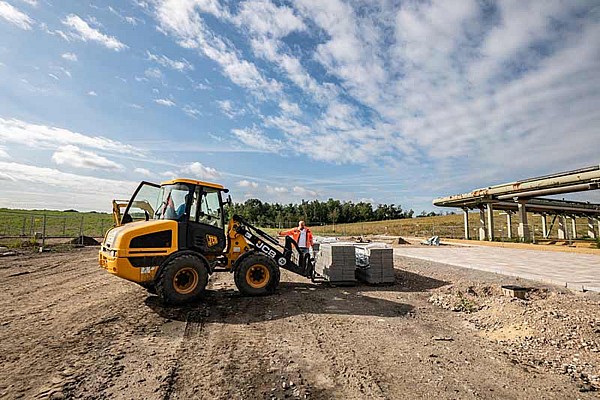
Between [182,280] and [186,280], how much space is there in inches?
3.1

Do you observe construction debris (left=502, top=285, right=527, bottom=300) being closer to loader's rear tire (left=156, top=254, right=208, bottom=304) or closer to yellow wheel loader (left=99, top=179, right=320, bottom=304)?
yellow wheel loader (left=99, top=179, right=320, bottom=304)

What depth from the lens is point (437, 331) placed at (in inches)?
238

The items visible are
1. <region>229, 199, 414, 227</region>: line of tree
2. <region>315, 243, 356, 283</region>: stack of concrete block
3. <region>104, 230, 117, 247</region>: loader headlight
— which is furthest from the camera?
<region>229, 199, 414, 227</region>: line of tree

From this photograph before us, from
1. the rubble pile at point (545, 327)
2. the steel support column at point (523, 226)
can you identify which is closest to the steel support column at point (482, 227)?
the steel support column at point (523, 226)

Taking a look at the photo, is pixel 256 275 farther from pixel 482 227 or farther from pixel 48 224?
pixel 482 227

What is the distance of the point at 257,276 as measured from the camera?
861cm

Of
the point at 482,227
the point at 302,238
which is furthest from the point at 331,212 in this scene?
the point at 302,238

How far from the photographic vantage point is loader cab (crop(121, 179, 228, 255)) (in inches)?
312

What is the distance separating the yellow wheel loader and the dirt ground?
561 millimetres

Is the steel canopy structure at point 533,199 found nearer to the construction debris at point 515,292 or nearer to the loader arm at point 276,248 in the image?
the construction debris at point 515,292

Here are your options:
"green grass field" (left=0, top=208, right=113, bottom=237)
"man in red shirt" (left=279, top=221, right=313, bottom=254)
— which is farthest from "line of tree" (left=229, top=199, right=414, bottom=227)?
"man in red shirt" (left=279, top=221, right=313, bottom=254)

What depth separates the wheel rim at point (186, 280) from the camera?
7.32 meters

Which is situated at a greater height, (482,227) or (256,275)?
(482,227)

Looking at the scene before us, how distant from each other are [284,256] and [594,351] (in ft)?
20.9
